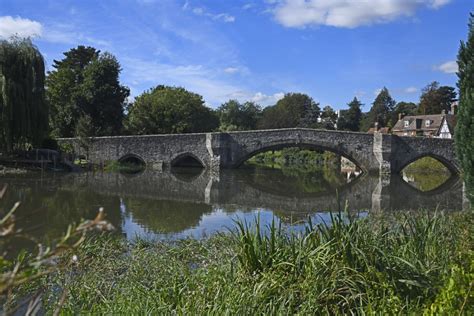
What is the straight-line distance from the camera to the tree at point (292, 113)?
62938 mm

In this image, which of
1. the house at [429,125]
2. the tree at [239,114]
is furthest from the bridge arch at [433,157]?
the tree at [239,114]

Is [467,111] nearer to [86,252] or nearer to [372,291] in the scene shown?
[372,291]

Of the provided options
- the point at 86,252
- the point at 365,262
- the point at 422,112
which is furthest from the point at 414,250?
the point at 422,112

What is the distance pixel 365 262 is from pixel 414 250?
0.66 meters

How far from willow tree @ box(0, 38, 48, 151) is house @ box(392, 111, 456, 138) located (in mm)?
39504

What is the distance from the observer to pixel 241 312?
3.21 m

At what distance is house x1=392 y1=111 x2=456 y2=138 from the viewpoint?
47625mm

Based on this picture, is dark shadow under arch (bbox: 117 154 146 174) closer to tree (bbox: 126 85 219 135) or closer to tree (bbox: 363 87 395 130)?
tree (bbox: 126 85 219 135)

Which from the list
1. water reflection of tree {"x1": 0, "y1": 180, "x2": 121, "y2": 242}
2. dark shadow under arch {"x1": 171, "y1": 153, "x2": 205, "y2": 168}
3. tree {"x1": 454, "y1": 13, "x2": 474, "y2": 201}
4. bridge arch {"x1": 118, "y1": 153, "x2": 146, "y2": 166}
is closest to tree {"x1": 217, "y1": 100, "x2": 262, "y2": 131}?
dark shadow under arch {"x1": 171, "y1": 153, "x2": 205, "y2": 168}

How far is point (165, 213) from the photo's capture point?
38.8 ft

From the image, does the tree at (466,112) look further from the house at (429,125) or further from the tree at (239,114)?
the tree at (239,114)

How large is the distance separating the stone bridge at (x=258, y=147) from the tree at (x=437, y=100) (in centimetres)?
3029

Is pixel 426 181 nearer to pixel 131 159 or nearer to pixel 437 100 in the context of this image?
pixel 131 159

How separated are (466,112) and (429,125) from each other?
49040mm
